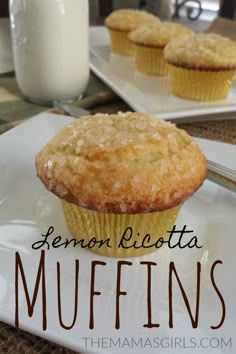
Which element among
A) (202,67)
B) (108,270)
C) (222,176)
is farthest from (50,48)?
(108,270)

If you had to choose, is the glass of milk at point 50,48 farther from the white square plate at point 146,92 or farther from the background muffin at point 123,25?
the background muffin at point 123,25

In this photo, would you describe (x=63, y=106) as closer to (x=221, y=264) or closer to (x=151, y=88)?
(x=151, y=88)

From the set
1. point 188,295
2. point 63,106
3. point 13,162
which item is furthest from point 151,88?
point 188,295

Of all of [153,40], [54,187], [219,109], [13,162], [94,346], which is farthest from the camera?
[153,40]

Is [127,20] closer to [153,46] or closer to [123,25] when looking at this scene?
[123,25]

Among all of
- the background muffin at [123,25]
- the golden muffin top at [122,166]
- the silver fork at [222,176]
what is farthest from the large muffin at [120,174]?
the background muffin at [123,25]
